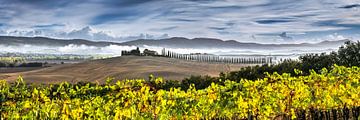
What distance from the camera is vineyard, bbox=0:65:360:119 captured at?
980cm

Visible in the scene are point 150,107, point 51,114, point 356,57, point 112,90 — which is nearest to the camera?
point 51,114

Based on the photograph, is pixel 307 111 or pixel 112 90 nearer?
pixel 112 90

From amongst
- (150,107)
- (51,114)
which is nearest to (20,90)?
(51,114)

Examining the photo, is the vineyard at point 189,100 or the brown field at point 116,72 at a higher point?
the vineyard at point 189,100

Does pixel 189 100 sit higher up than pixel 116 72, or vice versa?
pixel 189 100

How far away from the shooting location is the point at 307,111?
15023mm

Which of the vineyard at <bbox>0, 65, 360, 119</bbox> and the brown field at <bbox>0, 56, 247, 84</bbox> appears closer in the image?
the vineyard at <bbox>0, 65, 360, 119</bbox>

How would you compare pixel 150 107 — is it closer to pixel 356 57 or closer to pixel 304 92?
pixel 304 92

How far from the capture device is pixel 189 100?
11203 millimetres

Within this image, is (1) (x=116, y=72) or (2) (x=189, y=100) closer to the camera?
(2) (x=189, y=100)

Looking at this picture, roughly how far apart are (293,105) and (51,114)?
675 centimetres

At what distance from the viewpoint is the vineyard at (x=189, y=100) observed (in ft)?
32.1

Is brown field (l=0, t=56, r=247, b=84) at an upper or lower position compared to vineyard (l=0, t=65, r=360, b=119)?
lower

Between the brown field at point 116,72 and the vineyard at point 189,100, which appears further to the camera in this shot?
the brown field at point 116,72
